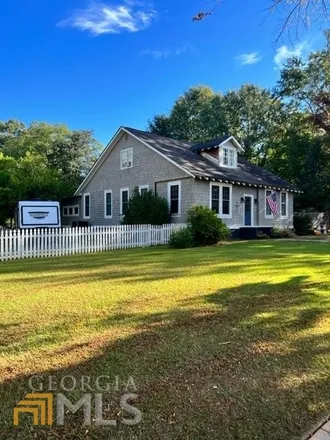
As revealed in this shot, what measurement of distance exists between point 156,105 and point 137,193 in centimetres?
2566

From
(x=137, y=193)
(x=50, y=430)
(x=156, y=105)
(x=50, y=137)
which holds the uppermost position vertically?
(x=156, y=105)

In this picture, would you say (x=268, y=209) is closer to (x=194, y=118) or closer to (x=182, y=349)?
(x=182, y=349)

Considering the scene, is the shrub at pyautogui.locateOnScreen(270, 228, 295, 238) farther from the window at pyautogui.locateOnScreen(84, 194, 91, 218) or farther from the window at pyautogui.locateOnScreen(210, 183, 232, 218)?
the window at pyautogui.locateOnScreen(84, 194, 91, 218)

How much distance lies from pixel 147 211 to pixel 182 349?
14.9 metres

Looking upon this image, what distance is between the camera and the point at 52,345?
358 centimetres

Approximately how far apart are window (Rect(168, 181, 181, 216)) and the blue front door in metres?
4.60

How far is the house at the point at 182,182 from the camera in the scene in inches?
744

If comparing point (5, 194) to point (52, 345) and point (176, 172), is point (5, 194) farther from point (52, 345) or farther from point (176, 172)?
point (52, 345)

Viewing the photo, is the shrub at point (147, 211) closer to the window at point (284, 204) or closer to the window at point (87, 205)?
the window at point (87, 205)

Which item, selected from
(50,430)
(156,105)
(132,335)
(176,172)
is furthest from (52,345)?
(156,105)

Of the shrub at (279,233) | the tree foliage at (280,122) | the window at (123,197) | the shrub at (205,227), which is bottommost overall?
the shrub at (279,233)

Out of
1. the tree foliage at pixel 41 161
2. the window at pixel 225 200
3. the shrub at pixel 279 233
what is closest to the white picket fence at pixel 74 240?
the window at pixel 225 200

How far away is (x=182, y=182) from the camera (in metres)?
18.8

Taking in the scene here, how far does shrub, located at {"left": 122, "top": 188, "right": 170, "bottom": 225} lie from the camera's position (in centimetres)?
1827
